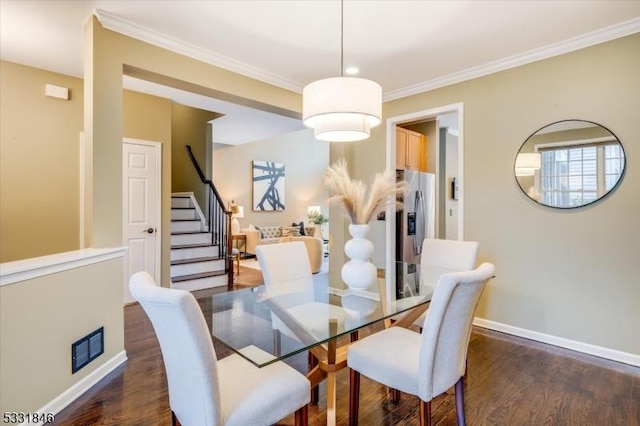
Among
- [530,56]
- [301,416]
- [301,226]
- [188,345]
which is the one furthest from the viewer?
[301,226]

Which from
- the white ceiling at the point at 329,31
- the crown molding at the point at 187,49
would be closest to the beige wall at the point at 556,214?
the white ceiling at the point at 329,31

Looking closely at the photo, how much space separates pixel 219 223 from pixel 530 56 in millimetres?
4830

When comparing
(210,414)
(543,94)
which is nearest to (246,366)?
(210,414)

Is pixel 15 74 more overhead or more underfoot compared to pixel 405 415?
more overhead

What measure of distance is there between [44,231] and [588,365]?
518 centimetres

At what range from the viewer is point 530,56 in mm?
3027

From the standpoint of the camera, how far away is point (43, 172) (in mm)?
3486

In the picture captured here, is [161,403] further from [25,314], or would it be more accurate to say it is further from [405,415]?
[405,415]

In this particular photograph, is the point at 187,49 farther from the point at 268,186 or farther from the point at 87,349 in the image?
the point at 268,186

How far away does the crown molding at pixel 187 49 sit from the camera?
8.21 feet

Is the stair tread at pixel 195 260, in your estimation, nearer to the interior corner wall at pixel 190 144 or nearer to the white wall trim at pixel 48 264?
the interior corner wall at pixel 190 144

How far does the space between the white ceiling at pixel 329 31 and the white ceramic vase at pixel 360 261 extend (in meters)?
1.60

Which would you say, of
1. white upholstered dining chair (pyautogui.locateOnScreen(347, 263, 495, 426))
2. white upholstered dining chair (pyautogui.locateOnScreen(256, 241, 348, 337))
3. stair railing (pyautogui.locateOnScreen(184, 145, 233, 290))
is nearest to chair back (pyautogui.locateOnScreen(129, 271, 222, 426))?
white upholstered dining chair (pyautogui.locateOnScreen(256, 241, 348, 337))

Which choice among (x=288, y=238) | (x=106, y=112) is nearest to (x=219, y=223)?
(x=288, y=238)
